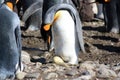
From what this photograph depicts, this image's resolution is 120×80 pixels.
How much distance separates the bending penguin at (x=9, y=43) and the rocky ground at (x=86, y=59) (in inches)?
5.7

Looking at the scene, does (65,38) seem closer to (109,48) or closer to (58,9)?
(58,9)

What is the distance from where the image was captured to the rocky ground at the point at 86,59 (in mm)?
4605

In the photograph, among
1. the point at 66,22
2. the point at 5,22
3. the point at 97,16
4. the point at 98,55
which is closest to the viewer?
the point at 5,22

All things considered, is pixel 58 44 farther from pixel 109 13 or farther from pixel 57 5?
pixel 109 13

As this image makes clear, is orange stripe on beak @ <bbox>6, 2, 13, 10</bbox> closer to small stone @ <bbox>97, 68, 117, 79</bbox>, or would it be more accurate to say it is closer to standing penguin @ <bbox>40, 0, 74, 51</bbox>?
standing penguin @ <bbox>40, 0, 74, 51</bbox>

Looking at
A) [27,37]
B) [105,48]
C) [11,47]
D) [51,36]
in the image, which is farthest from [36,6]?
[11,47]

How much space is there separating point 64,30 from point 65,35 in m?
0.06

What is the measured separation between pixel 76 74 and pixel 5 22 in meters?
0.80

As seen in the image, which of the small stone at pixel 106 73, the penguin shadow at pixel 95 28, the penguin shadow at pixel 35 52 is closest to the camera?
the small stone at pixel 106 73

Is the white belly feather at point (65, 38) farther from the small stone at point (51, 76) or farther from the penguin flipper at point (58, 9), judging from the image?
the small stone at point (51, 76)

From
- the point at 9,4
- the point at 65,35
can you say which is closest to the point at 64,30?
the point at 65,35

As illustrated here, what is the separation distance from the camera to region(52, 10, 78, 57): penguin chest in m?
5.41

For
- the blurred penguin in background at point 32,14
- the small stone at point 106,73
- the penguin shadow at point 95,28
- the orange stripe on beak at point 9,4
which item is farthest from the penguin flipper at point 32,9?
the small stone at point 106,73

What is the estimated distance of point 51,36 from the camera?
552cm
